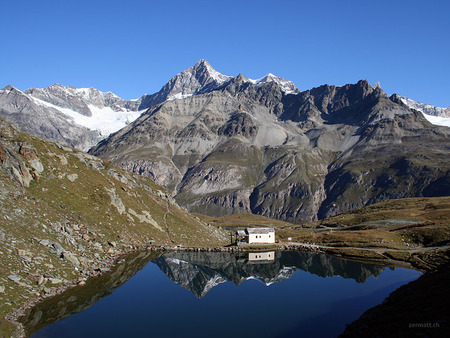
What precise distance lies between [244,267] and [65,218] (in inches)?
1621

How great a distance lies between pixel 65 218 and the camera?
7088 centimetres

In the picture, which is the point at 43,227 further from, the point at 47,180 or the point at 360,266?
the point at 360,266

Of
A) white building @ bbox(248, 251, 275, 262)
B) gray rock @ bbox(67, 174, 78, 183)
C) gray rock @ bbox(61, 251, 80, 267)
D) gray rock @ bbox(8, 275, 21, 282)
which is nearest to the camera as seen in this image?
gray rock @ bbox(8, 275, 21, 282)

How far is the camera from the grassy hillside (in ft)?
170

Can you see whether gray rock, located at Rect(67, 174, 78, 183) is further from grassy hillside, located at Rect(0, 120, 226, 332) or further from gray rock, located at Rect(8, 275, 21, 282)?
gray rock, located at Rect(8, 275, 21, 282)

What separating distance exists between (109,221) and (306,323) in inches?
1994

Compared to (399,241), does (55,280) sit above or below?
below

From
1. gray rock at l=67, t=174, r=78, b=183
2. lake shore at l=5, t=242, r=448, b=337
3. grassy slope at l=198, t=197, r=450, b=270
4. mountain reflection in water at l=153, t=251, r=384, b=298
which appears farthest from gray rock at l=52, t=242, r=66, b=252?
grassy slope at l=198, t=197, r=450, b=270

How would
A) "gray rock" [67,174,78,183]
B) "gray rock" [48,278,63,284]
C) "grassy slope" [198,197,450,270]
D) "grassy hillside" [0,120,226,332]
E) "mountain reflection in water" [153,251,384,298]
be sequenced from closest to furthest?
"grassy hillside" [0,120,226,332]
"gray rock" [48,278,63,284]
"mountain reflection in water" [153,251,384,298]
"gray rock" [67,174,78,183]
"grassy slope" [198,197,450,270]

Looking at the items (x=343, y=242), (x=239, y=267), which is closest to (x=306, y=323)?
(x=239, y=267)

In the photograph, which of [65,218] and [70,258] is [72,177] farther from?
[70,258]

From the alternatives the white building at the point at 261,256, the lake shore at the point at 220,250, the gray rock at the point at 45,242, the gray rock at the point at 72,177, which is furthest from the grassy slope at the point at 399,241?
the gray rock at the point at 45,242

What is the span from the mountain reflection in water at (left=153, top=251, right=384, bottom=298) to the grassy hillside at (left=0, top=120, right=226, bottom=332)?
361 inches

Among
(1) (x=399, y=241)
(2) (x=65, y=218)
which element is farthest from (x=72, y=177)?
(1) (x=399, y=241)
